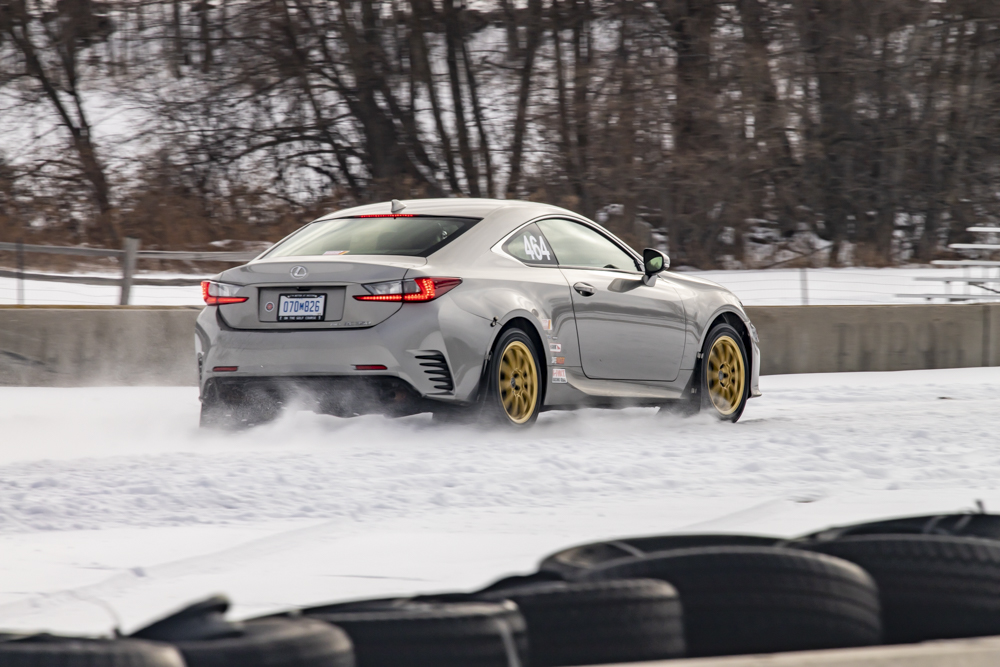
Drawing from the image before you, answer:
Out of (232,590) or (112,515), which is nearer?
(232,590)

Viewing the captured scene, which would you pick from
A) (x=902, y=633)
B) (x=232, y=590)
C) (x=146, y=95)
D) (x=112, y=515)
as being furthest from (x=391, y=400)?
(x=146, y=95)

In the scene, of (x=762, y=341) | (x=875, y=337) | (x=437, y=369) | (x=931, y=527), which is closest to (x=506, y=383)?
(x=437, y=369)

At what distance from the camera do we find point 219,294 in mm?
7434

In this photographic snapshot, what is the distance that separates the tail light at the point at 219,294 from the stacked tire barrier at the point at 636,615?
4827 mm

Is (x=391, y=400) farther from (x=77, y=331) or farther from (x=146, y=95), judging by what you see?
(x=146, y=95)

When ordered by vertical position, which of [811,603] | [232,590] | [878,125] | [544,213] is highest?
[878,125]

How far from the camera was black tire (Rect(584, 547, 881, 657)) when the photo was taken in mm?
2475

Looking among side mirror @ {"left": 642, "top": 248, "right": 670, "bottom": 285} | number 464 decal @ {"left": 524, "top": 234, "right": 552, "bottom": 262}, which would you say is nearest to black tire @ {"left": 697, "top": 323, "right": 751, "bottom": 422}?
side mirror @ {"left": 642, "top": 248, "right": 670, "bottom": 285}

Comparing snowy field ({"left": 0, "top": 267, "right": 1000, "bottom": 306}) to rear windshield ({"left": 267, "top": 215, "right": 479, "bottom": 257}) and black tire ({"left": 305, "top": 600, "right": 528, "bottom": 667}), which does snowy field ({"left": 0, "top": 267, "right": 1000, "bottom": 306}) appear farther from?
black tire ({"left": 305, "top": 600, "right": 528, "bottom": 667})

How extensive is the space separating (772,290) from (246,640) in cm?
2086

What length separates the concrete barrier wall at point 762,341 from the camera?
10.8 m

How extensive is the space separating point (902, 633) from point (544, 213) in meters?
5.85

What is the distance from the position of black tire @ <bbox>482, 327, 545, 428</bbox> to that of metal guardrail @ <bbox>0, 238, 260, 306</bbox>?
7.31 m

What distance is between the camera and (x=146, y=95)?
28.4 metres
